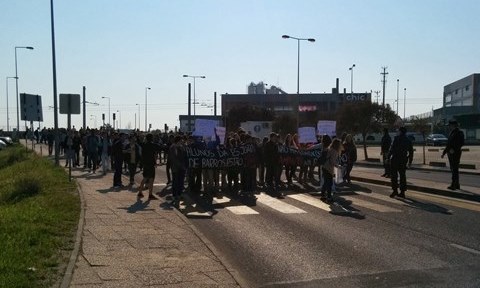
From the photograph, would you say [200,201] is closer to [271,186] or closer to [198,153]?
[198,153]

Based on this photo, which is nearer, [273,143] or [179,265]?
[179,265]

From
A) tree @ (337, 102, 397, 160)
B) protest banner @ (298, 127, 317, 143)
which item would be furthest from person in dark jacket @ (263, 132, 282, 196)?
tree @ (337, 102, 397, 160)

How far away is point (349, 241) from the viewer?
9594 millimetres

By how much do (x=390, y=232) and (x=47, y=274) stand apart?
618 cm

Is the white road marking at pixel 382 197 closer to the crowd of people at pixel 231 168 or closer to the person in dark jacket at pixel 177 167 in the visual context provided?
the crowd of people at pixel 231 168

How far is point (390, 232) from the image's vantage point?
10.4 metres

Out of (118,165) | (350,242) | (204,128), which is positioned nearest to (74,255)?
(350,242)

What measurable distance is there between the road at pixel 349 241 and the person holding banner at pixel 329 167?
340 millimetres

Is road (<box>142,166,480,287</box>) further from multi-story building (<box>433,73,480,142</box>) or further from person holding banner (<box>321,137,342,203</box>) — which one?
multi-story building (<box>433,73,480,142</box>)

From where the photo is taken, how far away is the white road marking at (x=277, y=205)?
13.2 metres

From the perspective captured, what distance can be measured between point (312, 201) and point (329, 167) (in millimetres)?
1022

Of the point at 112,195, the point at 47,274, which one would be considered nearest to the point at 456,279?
the point at 47,274

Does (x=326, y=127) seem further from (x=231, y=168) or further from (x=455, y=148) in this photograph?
(x=455, y=148)

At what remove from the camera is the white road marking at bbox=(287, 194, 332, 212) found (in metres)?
13.8
